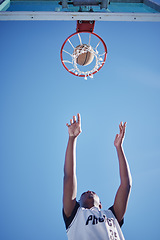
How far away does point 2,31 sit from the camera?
4625 millimetres

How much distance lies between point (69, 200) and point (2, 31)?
12.1 ft


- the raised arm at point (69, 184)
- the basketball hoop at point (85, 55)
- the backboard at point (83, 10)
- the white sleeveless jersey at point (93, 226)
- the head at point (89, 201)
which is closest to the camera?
the white sleeveless jersey at point (93, 226)

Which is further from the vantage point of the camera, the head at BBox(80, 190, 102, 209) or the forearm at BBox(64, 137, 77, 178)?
the head at BBox(80, 190, 102, 209)

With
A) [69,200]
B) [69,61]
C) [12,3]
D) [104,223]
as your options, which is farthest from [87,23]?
[104,223]

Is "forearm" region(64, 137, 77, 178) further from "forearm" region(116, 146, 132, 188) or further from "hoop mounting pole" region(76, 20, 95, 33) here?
"hoop mounting pole" region(76, 20, 95, 33)

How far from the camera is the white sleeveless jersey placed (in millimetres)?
2609

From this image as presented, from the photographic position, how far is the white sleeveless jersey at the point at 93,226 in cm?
261

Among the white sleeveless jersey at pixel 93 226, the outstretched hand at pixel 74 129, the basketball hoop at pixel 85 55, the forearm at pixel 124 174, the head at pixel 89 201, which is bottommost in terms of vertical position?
the white sleeveless jersey at pixel 93 226

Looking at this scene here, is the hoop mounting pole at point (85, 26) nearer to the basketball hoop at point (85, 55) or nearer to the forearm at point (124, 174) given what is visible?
the basketball hoop at point (85, 55)

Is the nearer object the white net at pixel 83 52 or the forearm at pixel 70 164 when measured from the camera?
the forearm at pixel 70 164

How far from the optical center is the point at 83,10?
3338 millimetres

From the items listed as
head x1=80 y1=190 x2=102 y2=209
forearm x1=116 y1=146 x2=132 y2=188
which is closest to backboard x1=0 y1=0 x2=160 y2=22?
forearm x1=116 y1=146 x2=132 y2=188

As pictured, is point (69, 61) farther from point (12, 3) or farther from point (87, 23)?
point (12, 3)

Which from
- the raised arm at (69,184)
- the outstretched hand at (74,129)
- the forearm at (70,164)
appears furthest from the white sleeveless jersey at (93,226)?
the outstretched hand at (74,129)
